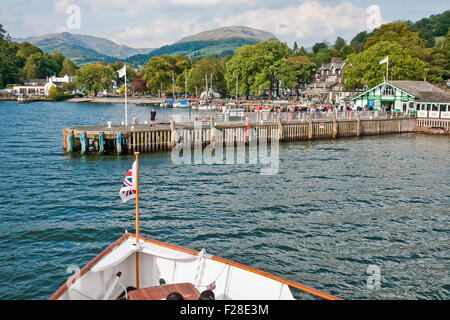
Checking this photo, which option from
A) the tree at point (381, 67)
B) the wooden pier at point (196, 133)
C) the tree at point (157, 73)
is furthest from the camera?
the tree at point (157, 73)

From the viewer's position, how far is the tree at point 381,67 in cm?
8431

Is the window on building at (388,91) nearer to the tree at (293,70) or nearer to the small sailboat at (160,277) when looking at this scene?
the tree at (293,70)

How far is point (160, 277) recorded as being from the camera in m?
14.1

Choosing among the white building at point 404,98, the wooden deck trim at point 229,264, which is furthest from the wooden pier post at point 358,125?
the wooden deck trim at point 229,264

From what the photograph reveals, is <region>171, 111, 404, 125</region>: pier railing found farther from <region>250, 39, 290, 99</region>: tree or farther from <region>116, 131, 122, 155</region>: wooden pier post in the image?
<region>250, 39, 290, 99</region>: tree

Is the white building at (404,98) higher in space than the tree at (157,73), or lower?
lower

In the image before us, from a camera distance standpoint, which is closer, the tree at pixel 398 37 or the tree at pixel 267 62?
the tree at pixel 398 37

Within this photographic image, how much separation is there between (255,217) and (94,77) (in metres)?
176

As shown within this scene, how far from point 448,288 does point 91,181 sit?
26222 mm

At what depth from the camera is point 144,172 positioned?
120ft

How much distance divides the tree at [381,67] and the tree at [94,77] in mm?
127342

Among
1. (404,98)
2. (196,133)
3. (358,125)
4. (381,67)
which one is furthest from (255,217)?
(381,67)

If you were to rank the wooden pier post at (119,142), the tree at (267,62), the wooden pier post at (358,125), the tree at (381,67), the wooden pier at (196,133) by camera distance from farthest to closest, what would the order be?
the tree at (267,62)
the tree at (381,67)
the wooden pier post at (358,125)
the wooden pier at (196,133)
the wooden pier post at (119,142)

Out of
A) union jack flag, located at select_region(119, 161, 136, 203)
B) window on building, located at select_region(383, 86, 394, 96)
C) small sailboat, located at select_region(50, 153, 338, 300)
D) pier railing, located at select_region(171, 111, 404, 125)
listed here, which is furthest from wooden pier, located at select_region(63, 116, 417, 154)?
small sailboat, located at select_region(50, 153, 338, 300)
